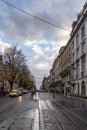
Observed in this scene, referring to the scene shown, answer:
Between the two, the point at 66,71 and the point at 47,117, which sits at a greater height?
the point at 66,71

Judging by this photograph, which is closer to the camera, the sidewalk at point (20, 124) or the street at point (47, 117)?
the sidewalk at point (20, 124)

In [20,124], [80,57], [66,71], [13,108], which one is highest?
[80,57]

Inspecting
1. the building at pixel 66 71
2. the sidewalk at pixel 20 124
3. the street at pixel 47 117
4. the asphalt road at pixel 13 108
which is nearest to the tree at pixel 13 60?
the building at pixel 66 71

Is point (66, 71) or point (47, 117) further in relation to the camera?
point (66, 71)

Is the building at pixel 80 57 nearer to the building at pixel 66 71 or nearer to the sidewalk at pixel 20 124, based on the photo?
the building at pixel 66 71

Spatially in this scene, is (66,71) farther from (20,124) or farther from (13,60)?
(20,124)

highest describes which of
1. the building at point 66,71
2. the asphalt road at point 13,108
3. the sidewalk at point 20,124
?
the building at point 66,71

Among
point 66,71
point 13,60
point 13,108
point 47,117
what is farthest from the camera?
point 66,71

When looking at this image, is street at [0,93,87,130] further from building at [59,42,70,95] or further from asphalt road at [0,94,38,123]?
building at [59,42,70,95]

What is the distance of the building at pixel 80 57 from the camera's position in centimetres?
6197

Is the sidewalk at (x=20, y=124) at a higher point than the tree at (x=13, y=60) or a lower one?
lower

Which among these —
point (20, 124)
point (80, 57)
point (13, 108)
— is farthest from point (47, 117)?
point (80, 57)

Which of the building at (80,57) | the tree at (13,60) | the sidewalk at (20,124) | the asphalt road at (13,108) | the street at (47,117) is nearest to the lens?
the sidewalk at (20,124)

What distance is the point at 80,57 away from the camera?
66.9 meters
